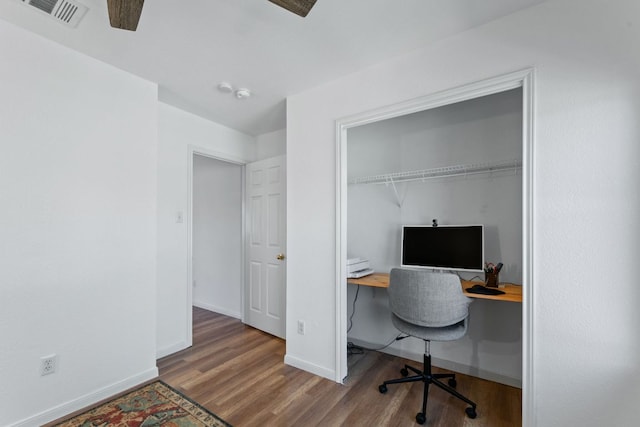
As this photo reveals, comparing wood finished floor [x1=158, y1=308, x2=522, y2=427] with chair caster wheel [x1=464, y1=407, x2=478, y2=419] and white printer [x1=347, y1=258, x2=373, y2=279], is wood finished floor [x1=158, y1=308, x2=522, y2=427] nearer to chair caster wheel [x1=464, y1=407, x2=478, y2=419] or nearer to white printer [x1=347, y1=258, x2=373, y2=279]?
chair caster wheel [x1=464, y1=407, x2=478, y2=419]

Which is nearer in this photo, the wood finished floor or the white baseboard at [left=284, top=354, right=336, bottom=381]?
the wood finished floor

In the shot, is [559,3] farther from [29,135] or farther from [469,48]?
[29,135]

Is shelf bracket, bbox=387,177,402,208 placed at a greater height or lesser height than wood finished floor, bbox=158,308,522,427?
greater

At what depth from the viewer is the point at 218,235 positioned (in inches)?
163

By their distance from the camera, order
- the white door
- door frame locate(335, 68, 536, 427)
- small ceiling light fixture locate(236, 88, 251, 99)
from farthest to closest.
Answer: the white door < small ceiling light fixture locate(236, 88, 251, 99) < door frame locate(335, 68, 536, 427)

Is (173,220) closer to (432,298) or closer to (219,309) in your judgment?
(219,309)

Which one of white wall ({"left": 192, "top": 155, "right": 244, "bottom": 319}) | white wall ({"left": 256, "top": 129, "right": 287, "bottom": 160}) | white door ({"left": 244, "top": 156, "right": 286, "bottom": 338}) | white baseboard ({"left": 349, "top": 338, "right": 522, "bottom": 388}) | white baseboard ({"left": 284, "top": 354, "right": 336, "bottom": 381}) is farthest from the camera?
white wall ({"left": 192, "top": 155, "right": 244, "bottom": 319})

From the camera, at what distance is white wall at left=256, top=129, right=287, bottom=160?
3.51 m

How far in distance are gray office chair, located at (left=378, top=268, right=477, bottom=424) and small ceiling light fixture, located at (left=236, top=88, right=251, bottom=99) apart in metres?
1.98

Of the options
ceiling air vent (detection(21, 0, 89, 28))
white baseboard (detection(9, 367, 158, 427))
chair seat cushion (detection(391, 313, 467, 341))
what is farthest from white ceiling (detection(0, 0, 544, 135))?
white baseboard (detection(9, 367, 158, 427))

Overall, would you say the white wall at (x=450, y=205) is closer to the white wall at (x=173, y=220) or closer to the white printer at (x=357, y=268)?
the white printer at (x=357, y=268)

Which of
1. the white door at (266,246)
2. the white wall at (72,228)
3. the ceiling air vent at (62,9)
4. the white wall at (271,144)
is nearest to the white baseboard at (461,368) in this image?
the white door at (266,246)

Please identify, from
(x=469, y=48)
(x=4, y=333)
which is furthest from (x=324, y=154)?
(x=4, y=333)

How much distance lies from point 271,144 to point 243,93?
111 cm
